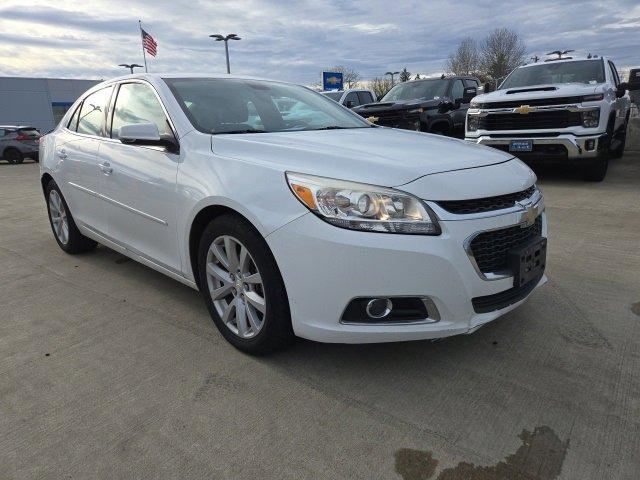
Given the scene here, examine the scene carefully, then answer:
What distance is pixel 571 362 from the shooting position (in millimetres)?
2623

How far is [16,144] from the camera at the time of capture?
65.2ft

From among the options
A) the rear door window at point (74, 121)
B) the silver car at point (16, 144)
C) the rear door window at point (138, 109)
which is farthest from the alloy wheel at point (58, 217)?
the silver car at point (16, 144)

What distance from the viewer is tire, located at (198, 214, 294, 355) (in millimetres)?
2461

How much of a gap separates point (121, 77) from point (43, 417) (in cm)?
264

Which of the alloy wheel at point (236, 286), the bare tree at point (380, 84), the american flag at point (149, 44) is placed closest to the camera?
the alloy wheel at point (236, 286)

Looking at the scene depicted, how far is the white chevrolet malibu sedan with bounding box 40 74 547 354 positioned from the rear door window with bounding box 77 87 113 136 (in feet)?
1.88

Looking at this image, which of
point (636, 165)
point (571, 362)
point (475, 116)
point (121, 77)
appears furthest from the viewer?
point (636, 165)

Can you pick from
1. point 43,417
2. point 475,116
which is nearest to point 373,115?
point 475,116

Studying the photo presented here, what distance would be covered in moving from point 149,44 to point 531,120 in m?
20.8

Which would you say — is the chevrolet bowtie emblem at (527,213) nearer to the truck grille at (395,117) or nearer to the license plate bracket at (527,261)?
the license plate bracket at (527,261)

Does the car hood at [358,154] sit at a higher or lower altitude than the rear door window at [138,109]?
lower

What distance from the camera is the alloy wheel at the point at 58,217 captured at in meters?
4.73

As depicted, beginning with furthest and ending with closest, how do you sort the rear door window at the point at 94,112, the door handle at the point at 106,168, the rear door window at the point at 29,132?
the rear door window at the point at 29,132
the rear door window at the point at 94,112
the door handle at the point at 106,168

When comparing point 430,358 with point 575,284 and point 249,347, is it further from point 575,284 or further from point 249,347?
point 575,284
